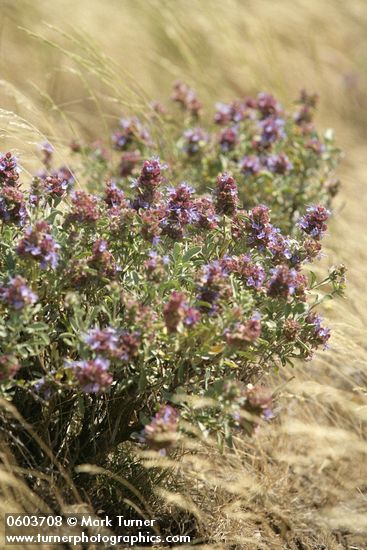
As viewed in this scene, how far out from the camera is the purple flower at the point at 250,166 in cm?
342

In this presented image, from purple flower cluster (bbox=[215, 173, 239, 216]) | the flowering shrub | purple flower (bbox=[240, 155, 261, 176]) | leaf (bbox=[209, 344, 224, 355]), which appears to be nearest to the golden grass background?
the flowering shrub

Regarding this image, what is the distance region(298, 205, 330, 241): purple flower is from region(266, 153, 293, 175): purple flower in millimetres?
1132

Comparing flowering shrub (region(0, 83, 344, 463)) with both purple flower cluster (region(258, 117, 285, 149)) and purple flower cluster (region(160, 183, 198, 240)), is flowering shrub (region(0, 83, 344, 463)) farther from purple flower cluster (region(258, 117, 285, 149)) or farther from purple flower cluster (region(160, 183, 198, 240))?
purple flower cluster (region(258, 117, 285, 149))

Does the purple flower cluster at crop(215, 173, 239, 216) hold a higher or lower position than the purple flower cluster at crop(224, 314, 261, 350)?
higher

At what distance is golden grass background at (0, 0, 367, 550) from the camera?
233 centimetres

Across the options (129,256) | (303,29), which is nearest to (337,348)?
(129,256)

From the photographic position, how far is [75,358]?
2180 mm

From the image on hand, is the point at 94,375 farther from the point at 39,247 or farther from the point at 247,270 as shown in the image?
the point at 247,270

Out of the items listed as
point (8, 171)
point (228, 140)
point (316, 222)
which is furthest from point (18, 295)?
point (228, 140)

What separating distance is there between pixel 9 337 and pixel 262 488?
1003mm

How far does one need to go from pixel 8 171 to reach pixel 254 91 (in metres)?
4.25

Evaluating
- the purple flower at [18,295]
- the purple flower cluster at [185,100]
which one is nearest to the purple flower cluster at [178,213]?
the purple flower at [18,295]

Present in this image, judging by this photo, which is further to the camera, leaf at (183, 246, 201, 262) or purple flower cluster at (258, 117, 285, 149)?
purple flower cluster at (258, 117, 285, 149)

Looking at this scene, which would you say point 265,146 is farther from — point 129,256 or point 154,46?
point 154,46
